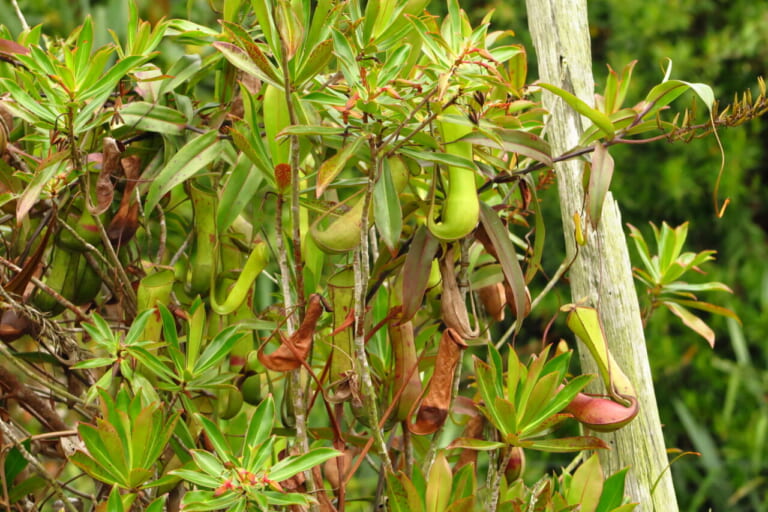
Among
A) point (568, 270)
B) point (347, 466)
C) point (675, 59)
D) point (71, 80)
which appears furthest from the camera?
point (675, 59)

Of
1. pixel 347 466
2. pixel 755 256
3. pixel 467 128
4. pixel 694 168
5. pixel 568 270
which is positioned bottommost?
pixel 755 256

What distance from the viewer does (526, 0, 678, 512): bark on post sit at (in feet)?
2.80

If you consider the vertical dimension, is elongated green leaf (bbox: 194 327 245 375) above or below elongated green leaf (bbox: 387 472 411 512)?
above

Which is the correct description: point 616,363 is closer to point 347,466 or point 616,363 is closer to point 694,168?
point 347,466

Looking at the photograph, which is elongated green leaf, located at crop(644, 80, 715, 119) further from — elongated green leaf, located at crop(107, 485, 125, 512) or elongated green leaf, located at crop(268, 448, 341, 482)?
elongated green leaf, located at crop(107, 485, 125, 512)

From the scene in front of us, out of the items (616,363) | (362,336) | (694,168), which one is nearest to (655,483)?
(616,363)

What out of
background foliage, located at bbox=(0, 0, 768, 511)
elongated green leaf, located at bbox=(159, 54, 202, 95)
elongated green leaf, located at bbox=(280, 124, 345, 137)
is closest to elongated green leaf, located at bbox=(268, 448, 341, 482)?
elongated green leaf, located at bbox=(280, 124, 345, 137)

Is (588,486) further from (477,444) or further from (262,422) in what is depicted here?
(262,422)

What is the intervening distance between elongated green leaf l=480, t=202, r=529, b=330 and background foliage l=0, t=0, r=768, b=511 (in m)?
1.66

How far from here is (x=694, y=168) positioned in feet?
7.75

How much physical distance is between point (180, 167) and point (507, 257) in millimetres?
295

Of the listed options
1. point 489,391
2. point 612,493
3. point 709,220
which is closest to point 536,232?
point 489,391

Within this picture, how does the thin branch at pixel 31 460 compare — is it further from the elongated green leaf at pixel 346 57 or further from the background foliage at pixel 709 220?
the background foliage at pixel 709 220

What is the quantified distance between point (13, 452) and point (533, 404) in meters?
0.52
